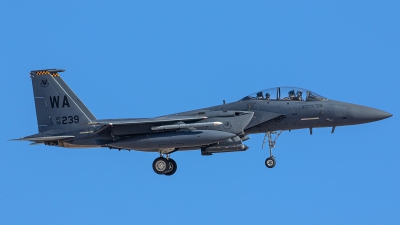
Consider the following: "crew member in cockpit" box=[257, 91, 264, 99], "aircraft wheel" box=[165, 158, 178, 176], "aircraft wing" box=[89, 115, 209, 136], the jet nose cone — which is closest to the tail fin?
Result: "aircraft wing" box=[89, 115, 209, 136]

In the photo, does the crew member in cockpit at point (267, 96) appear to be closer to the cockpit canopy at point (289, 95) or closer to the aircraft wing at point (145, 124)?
the cockpit canopy at point (289, 95)

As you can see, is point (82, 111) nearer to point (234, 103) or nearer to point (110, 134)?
point (110, 134)

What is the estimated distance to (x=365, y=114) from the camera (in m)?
21.8

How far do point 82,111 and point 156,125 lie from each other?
293 centimetres

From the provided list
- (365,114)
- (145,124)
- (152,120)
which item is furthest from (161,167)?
(365,114)

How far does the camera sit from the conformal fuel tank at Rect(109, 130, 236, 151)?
830 inches

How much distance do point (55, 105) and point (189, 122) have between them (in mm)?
4687

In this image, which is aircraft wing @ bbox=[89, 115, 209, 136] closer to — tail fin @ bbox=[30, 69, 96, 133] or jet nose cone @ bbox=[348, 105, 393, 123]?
tail fin @ bbox=[30, 69, 96, 133]

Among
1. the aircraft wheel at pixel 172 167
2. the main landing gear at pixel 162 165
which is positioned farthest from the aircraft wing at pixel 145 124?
the aircraft wheel at pixel 172 167

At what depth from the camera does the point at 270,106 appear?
2212 centimetres

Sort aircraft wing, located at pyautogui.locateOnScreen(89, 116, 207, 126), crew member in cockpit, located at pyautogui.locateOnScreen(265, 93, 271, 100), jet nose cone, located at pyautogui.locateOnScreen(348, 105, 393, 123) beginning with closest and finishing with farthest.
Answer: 1. aircraft wing, located at pyautogui.locateOnScreen(89, 116, 207, 126)
2. jet nose cone, located at pyautogui.locateOnScreen(348, 105, 393, 123)
3. crew member in cockpit, located at pyautogui.locateOnScreen(265, 93, 271, 100)

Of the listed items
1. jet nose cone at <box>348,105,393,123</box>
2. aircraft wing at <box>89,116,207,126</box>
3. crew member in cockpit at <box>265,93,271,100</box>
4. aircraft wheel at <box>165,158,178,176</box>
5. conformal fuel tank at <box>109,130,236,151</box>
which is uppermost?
crew member in cockpit at <box>265,93,271,100</box>

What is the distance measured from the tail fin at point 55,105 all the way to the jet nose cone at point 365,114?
8835 millimetres

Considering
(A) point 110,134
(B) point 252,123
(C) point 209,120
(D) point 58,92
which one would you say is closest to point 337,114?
(B) point 252,123
